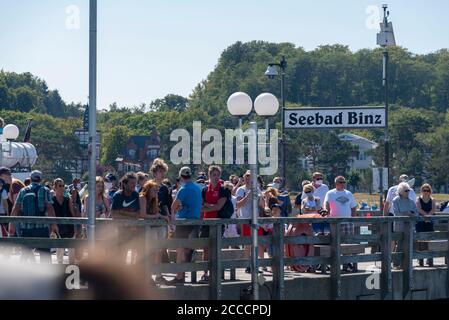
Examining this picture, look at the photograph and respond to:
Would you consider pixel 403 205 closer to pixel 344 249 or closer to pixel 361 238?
pixel 361 238

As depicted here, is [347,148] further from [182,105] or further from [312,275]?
[312,275]

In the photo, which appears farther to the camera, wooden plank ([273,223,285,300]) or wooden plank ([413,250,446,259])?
wooden plank ([413,250,446,259])

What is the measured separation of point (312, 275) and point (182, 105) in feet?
582

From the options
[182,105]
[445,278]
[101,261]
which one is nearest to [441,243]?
[445,278]

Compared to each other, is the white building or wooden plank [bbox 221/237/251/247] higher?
the white building

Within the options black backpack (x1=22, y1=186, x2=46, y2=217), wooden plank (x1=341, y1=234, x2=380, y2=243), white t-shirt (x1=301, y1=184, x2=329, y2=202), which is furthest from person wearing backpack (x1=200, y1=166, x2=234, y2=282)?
white t-shirt (x1=301, y1=184, x2=329, y2=202)

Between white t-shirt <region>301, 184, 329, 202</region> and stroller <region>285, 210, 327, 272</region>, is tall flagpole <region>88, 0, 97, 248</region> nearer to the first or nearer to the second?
stroller <region>285, 210, 327, 272</region>

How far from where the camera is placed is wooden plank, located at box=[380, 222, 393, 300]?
18188mm

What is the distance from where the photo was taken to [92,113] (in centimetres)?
1337

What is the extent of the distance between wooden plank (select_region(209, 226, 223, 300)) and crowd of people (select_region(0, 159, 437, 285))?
0.53 feet

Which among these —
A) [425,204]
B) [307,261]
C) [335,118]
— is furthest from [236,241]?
[335,118]

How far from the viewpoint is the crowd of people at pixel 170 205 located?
48.8 feet

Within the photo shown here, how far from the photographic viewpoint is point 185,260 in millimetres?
15273

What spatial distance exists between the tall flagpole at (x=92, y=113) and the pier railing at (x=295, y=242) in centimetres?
57
